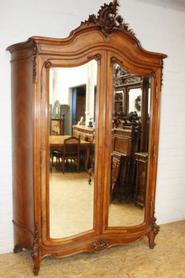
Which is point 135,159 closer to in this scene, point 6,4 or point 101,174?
point 101,174

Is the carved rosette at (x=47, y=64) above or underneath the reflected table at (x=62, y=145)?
above

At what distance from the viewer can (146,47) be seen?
9.80 ft

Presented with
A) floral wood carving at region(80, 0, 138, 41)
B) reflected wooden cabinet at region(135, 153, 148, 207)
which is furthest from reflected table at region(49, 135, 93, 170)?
floral wood carving at region(80, 0, 138, 41)

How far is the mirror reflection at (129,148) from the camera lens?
2463 millimetres

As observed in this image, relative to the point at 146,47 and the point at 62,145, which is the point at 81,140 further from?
the point at 146,47

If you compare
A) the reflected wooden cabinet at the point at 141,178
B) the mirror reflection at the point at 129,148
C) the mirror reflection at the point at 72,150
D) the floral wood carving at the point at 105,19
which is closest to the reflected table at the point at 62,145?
the mirror reflection at the point at 72,150

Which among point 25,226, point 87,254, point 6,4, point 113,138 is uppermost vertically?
point 6,4

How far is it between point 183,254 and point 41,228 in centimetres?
146

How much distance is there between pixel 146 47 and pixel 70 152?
1470mm

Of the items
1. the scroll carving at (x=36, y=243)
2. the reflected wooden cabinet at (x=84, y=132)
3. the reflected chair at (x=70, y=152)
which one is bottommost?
the scroll carving at (x=36, y=243)

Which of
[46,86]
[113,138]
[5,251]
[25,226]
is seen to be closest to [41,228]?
[25,226]

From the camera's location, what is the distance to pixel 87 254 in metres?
2.66

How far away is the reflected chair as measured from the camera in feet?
8.02

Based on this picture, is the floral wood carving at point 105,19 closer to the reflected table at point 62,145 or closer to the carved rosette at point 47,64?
the carved rosette at point 47,64
